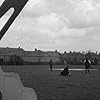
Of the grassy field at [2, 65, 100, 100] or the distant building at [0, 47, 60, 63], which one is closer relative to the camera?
the grassy field at [2, 65, 100, 100]

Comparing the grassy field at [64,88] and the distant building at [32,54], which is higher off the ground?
the distant building at [32,54]

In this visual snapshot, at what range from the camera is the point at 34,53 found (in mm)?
114500

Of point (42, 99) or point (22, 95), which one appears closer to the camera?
point (22, 95)

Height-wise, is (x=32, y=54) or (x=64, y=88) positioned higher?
(x=32, y=54)

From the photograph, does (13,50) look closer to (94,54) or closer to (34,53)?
(34,53)

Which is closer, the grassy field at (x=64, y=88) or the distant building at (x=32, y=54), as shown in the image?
the grassy field at (x=64, y=88)

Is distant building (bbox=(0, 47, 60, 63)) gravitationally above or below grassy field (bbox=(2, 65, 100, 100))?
above

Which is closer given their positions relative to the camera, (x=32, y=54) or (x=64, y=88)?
(x=64, y=88)

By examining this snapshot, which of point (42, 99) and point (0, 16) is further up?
point (0, 16)

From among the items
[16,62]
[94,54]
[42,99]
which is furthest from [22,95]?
[94,54]

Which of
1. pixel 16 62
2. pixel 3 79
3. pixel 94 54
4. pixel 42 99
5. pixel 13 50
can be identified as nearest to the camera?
pixel 3 79

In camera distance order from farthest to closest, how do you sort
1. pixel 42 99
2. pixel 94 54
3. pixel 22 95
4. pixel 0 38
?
pixel 94 54 → pixel 42 99 → pixel 0 38 → pixel 22 95

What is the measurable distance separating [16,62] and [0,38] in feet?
247

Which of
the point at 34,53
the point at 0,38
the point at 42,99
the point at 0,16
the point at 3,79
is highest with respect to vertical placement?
the point at 34,53
